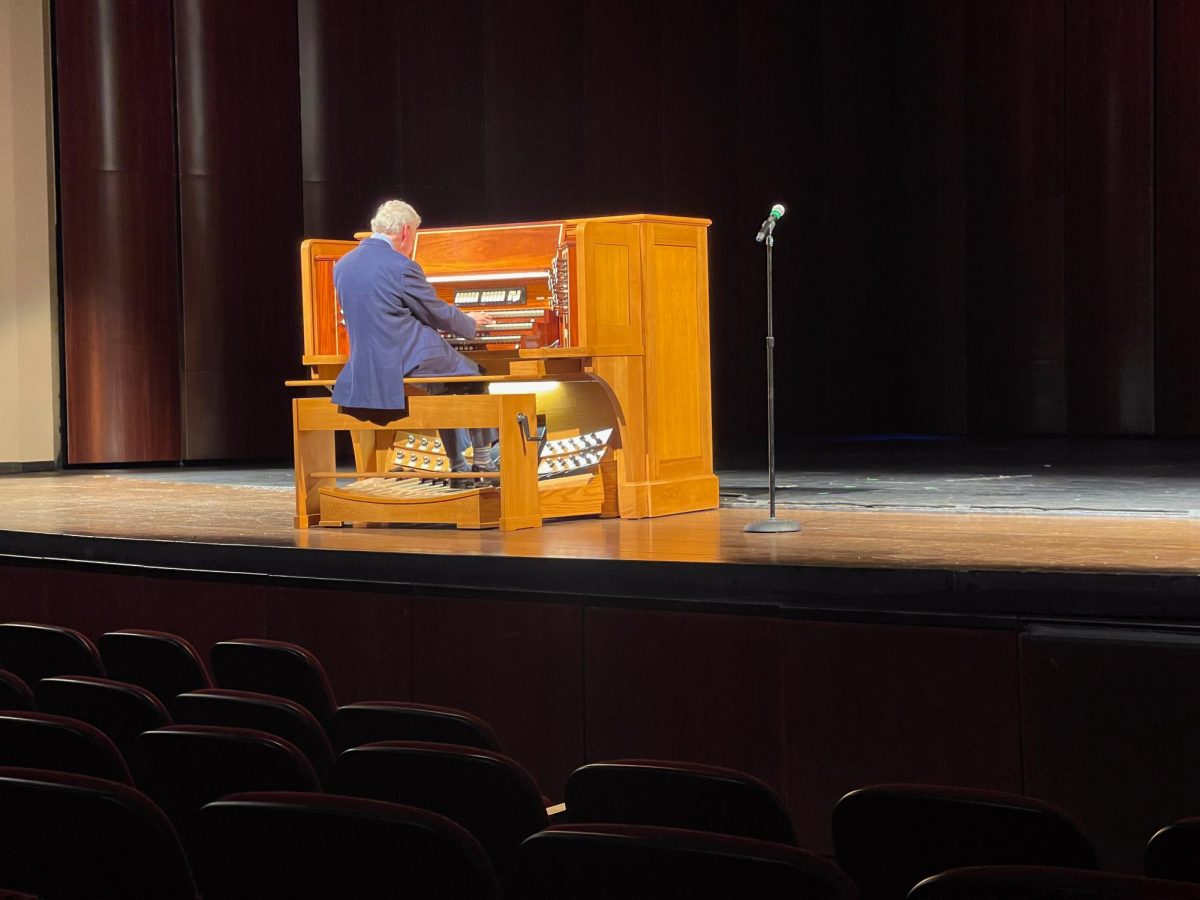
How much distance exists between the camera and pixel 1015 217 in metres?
11.0

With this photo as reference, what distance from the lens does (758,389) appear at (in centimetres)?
1150

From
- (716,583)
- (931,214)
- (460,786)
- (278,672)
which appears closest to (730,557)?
(716,583)

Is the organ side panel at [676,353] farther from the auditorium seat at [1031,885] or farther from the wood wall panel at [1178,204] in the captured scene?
the wood wall panel at [1178,204]

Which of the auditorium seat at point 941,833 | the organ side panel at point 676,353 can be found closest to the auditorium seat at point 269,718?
the auditorium seat at point 941,833

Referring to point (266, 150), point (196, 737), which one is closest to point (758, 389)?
point (266, 150)

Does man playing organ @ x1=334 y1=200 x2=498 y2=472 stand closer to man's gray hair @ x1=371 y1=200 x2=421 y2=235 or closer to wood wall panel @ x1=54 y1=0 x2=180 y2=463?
man's gray hair @ x1=371 y1=200 x2=421 y2=235

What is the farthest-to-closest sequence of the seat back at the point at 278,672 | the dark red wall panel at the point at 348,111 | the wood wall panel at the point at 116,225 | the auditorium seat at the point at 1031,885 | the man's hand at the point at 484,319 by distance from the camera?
the dark red wall panel at the point at 348,111
the wood wall panel at the point at 116,225
the man's hand at the point at 484,319
the seat back at the point at 278,672
the auditorium seat at the point at 1031,885

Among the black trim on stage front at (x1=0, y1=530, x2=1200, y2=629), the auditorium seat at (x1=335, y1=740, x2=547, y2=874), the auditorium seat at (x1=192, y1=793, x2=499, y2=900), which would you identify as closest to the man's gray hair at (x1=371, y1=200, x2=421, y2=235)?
the black trim on stage front at (x1=0, y1=530, x2=1200, y2=629)

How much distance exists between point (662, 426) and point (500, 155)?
209 inches

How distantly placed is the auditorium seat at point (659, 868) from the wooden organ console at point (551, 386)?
3272 mm

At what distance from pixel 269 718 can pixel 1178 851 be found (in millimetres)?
1213

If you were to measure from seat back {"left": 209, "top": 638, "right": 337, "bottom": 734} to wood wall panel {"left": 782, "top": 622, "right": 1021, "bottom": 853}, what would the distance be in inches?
45.6

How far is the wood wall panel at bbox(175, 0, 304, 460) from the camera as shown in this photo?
9180 millimetres

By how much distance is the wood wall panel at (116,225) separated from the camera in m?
8.85
